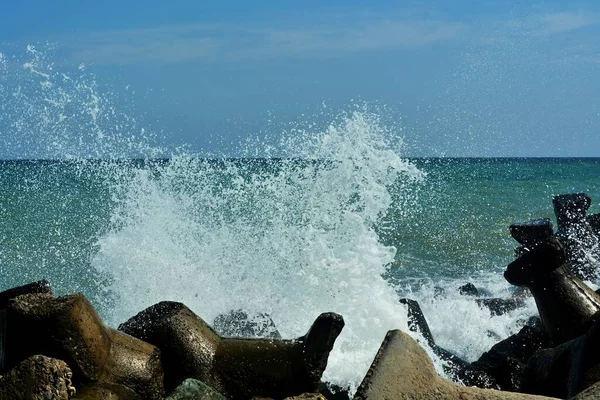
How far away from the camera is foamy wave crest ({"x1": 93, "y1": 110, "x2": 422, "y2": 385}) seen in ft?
25.3

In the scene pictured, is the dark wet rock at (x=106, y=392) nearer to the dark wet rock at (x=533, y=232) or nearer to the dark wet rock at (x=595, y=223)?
the dark wet rock at (x=533, y=232)

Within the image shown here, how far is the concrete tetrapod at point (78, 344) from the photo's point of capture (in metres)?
4.17

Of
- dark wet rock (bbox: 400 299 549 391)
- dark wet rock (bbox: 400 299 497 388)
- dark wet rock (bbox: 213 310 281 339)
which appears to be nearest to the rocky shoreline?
dark wet rock (bbox: 400 299 549 391)

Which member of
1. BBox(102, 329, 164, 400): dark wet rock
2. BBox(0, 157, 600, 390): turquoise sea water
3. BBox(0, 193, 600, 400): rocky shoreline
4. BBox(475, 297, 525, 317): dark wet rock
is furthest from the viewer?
BBox(475, 297, 525, 317): dark wet rock

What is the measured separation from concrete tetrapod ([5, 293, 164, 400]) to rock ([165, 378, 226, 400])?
62cm

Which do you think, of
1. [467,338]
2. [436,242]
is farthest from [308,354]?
[436,242]

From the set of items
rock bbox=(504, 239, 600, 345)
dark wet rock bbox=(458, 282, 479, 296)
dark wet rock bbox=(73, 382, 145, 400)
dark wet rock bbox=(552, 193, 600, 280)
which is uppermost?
dark wet rock bbox=(552, 193, 600, 280)

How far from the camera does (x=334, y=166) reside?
29.8 feet

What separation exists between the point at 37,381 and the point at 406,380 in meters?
1.55

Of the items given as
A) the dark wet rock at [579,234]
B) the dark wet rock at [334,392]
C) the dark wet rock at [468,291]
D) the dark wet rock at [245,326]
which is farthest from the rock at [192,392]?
the dark wet rock at [468,291]

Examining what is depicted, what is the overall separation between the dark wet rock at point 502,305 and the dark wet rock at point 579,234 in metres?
0.89

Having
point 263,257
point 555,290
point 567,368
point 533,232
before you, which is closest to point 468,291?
point 263,257

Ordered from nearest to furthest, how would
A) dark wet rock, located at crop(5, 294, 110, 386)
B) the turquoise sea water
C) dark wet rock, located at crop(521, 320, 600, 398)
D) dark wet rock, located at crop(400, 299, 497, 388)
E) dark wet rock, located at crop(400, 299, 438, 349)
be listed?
1. dark wet rock, located at crop(521, 320, 600, 398)
2. dark wet rock, located at crop(5, 294, 110, 386)
3. dark wet rock, located at crop(400, 299, 497, 388)
4. dark wet rock, located at crop(400, 299, 438, 349)
5. the turquoise sea water

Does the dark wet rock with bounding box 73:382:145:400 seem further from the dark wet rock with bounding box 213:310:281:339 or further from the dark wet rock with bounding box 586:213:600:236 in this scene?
the dark wet rock with bounding box 586:213:600:236
